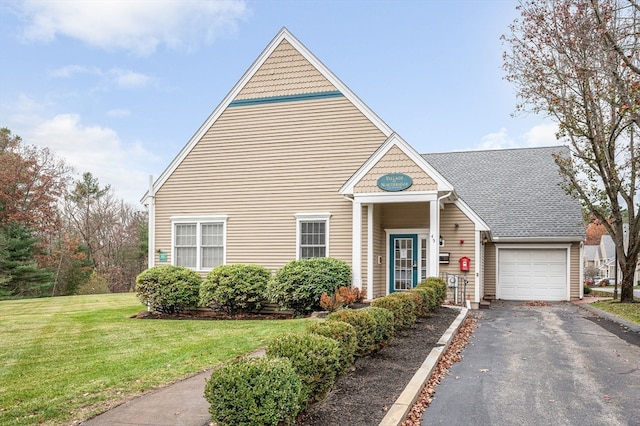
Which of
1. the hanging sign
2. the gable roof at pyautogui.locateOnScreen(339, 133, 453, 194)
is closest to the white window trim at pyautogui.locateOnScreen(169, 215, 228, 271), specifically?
the gable roof at pyautogui.locateOnScreen(339, 133, 453, 194)

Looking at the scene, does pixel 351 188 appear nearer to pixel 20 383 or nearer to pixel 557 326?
pixel 557 326

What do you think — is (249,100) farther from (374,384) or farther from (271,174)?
(374,384)

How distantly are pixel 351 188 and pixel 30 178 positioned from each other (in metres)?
27.8

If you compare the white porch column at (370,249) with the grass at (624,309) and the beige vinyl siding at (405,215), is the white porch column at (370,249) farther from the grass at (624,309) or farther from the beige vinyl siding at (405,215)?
the grass at (624,309)

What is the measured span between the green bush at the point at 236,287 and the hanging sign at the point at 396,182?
4.51m

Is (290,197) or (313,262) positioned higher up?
(290,197)

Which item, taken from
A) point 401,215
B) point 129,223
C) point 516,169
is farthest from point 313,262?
point 129,223

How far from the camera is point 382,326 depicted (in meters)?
7.46

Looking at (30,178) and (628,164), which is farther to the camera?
(30,178)

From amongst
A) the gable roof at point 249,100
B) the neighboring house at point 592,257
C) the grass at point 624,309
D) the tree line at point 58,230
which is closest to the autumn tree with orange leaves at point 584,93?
the grass at point 624,309

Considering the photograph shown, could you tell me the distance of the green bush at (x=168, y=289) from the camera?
48.5 ft

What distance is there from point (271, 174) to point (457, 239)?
6.29 metres

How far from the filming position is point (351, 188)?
14.1 meters

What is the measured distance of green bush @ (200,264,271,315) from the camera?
46.8 ft
